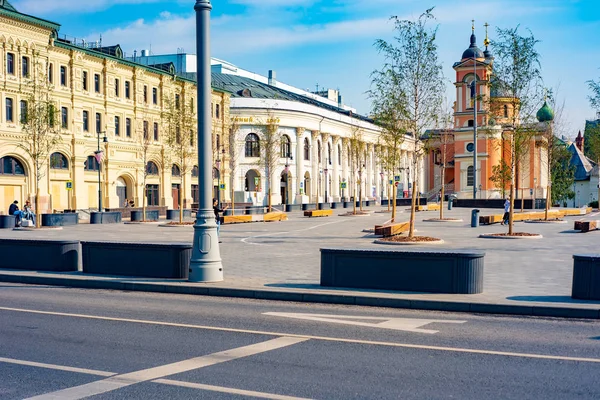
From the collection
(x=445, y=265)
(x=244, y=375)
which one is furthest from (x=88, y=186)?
(x=244, y=375)

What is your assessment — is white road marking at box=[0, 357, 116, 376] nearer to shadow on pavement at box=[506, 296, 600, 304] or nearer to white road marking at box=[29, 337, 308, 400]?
white road marking at box=[29, 337, 308, 400]

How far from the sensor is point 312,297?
12.8 metres

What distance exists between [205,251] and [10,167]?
41.5 metres

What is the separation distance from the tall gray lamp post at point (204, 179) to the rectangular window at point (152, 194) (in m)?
52.2

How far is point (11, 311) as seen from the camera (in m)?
11.3

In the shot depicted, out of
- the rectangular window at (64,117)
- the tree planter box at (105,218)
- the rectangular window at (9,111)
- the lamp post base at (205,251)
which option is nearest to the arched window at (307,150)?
the rectangular window at (64,117)

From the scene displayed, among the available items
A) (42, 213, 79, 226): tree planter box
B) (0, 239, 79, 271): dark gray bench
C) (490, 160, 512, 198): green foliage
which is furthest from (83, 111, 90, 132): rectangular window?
(0, 239, 79, 271): dark gray bench

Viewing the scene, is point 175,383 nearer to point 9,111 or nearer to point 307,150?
point 9,111

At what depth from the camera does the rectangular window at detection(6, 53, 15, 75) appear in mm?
50094

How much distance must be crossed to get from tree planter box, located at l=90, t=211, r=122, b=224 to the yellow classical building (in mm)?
3784

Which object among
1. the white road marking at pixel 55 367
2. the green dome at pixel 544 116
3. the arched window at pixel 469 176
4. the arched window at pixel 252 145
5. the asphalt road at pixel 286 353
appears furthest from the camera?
the arched window at pixel 469 176

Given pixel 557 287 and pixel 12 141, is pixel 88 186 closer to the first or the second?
pixel 12 141

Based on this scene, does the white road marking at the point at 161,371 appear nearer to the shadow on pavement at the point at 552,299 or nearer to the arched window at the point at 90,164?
the shadow on pavement at the point at 552,299

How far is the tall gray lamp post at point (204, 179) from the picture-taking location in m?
14.1
